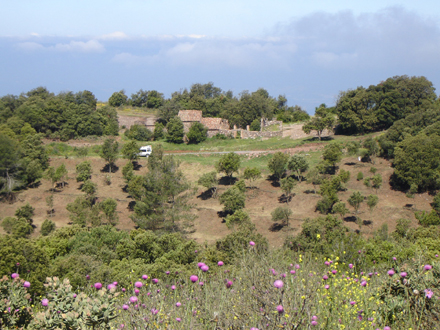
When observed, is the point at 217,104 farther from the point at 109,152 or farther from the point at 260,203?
the point at 260,203

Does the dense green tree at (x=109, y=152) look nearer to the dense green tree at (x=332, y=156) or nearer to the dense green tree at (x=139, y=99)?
the dense green tree at (x=332, y=156)

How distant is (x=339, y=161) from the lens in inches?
1384

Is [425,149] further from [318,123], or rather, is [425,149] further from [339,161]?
[318,123]

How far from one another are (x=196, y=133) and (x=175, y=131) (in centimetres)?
290

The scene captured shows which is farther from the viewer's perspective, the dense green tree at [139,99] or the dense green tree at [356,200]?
the dense green tree at [139,99]

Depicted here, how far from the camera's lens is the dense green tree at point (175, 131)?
1962 inches

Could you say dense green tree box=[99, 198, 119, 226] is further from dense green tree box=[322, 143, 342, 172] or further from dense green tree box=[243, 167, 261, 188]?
dense green tree box=[322, 143, 342, 172]

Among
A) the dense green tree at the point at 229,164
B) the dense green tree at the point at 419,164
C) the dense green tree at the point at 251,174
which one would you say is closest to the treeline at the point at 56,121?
the dense green tree at the point at 229,164

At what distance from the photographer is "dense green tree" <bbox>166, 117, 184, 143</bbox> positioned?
1962 inches

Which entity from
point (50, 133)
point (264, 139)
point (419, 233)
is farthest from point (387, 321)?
point (50, 133)

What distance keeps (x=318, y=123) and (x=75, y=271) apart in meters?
35.7

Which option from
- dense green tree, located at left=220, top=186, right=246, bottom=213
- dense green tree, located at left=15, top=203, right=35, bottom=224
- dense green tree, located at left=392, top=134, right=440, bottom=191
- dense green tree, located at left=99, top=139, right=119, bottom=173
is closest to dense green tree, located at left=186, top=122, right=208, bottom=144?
dense green tree, located at left=99, top=139, right=119, bottom=173

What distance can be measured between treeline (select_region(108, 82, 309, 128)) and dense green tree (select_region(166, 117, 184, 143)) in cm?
774

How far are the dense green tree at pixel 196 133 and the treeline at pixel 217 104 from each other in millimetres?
8310
